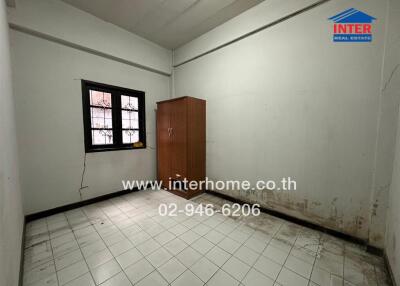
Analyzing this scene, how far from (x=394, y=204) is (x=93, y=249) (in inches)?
128

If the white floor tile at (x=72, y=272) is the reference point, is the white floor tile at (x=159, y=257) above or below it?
above

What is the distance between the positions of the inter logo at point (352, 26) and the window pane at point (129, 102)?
3.57 meters

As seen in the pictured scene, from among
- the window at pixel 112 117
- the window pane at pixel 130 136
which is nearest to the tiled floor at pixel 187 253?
the window at pixel 112 117

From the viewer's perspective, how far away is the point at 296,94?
231 cm

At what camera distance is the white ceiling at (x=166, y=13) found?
2561 millimetres

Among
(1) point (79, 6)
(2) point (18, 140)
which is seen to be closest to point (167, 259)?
(2) point (18, 140)

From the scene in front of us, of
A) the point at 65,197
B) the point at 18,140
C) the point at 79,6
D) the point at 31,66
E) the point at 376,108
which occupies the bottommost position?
the point at 65,197

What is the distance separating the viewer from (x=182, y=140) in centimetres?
321

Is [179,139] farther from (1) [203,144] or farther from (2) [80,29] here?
(2) [80,29]

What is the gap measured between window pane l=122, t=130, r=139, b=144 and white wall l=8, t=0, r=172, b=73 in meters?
1.50

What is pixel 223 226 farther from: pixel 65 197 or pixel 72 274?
pixel 65 197

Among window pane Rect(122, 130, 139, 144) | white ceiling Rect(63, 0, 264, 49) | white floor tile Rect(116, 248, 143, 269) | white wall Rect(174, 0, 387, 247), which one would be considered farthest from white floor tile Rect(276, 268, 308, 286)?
white ceiling Rect(63, 0, 264, 49)

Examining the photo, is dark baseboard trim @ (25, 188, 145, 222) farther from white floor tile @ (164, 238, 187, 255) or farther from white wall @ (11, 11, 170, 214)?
white floor tile @ (164, 238, 187, 255)

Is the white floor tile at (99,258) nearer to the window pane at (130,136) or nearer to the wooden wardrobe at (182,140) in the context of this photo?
the wooden wardrobe at (182,140)
